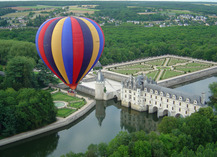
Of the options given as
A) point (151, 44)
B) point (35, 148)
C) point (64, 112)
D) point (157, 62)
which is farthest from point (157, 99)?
point (151, 44)

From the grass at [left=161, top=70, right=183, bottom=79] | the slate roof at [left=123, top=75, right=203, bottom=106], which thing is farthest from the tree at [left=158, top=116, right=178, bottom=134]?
the grass at [left=161, top=70, right=183, bottom=79]

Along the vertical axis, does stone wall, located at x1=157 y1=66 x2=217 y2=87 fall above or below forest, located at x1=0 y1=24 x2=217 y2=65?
below

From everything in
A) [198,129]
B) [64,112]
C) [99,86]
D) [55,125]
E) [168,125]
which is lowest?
[55,125]

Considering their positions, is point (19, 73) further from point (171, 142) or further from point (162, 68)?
point (162, 68)

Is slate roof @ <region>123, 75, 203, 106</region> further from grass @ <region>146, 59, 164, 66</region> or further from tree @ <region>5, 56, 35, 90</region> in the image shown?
grass @ <region>146, 59, 164, 66</region>

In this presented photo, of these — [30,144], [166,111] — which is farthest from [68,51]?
[166,111]

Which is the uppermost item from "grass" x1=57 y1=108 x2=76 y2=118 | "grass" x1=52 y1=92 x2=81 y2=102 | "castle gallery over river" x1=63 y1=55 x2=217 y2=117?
"castle gallery over river" x1=63 y1=55 x2=217 y2=117
